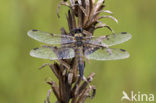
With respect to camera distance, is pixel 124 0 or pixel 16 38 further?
pixel 124 0

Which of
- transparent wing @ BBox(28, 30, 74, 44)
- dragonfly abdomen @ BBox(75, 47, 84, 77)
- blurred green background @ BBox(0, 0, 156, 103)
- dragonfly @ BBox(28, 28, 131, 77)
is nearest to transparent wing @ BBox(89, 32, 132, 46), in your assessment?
dragonfly @ BBox(28, 28, 131, 77)

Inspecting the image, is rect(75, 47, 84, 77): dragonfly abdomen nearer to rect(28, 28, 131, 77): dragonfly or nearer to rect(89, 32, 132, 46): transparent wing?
rect(28, 28, 131, 77): dragonfly

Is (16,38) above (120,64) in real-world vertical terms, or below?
above

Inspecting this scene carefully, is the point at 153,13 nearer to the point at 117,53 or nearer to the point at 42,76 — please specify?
the point at 42,76

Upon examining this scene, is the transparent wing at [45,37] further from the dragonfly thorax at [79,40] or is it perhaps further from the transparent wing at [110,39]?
the transparent wing at [110,39]

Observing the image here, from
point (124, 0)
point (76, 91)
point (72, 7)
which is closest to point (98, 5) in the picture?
point (72, 7)

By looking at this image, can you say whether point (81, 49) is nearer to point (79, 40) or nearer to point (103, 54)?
point (79, 40)

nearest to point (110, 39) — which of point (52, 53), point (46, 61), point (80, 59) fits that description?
point (80, 59)
